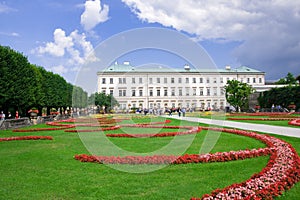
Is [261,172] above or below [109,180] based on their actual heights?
above

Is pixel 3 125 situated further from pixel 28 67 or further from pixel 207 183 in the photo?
pixel 207 183

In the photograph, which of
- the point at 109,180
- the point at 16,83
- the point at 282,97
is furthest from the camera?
the point at 282,97

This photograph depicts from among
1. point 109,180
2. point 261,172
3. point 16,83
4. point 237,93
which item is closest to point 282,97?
point 237,93

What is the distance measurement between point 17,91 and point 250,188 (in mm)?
28193

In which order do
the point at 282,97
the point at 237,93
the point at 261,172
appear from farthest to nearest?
the point at 237,93 < the point at 282,97 < the point at 261,172

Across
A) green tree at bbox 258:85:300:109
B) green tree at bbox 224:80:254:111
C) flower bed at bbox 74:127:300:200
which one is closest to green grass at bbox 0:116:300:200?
flower bed at bbox 74:127:300:200

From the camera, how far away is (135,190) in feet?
18.0

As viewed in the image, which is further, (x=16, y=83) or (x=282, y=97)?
(x=282, y=97)

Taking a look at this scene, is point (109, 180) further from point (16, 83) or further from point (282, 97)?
point (282, 97)

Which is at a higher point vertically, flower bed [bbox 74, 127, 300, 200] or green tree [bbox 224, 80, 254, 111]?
green tree [bbox 224, 80, 254, 111]

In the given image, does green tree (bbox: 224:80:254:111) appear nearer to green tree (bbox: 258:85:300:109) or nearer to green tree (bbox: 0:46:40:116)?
green tree (bbox: 258:85:300:109)

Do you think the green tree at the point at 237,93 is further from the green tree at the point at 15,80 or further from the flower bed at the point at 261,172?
the flower bed at the point at 261,172

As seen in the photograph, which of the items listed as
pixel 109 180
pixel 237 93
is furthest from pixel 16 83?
pixel 237 93

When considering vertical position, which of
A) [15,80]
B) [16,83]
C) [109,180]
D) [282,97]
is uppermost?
[15,80]
